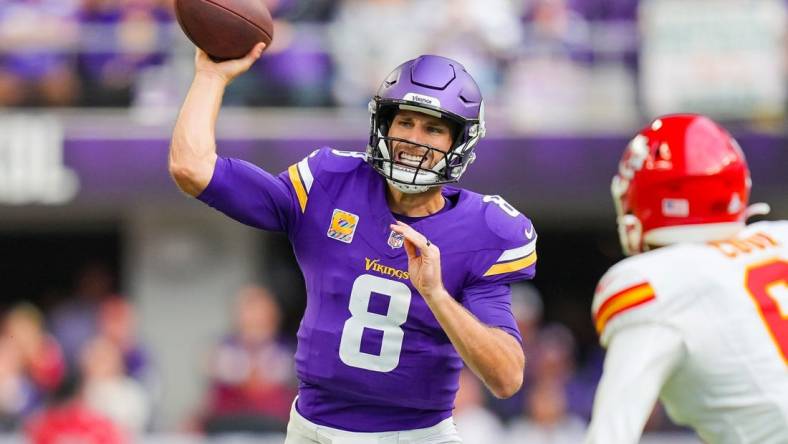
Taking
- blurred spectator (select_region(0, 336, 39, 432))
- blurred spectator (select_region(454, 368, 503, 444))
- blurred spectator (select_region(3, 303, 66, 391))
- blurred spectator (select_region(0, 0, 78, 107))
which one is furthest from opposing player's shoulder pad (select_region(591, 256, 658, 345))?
blurred spectator (select_region(0, 0, 78, 107))

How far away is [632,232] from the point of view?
325 cm

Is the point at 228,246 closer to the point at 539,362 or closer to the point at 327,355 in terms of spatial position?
the point at 539,362

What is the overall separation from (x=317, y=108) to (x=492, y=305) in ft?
20.8

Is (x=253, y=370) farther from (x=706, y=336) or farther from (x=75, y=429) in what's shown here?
(x=706, y=336)

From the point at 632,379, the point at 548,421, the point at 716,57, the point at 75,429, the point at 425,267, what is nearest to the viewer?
the point at 632,379

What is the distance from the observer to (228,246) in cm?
1083

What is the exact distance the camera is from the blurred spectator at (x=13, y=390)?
880cm

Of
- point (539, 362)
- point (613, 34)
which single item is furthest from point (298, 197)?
point (613, 34)

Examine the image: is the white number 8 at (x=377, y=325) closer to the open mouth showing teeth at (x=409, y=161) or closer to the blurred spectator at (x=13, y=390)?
the open mouth showing teeth at (x=409, y=161)

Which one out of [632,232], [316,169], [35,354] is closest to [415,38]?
[35,354]

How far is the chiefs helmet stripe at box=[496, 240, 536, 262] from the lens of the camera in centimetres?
390

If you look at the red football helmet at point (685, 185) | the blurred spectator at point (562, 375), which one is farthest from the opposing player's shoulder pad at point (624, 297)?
the blurred spectator at point (562, 375)

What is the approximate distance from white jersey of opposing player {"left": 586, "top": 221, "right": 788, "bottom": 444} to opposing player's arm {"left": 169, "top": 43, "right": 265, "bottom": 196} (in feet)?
4.00

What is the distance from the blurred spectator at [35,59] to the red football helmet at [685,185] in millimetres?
7377
